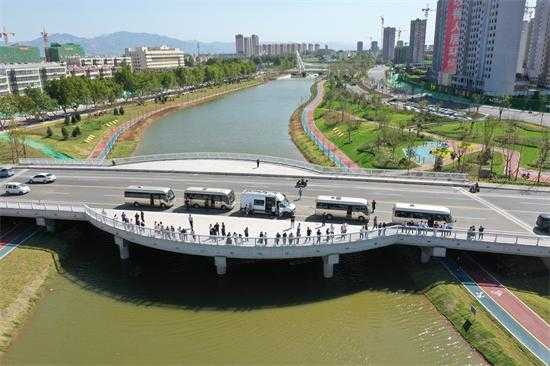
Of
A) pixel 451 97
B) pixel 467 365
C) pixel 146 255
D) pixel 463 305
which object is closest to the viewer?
pixel 467 365

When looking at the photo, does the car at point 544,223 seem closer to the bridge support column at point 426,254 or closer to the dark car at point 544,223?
the dark car at point 544,223

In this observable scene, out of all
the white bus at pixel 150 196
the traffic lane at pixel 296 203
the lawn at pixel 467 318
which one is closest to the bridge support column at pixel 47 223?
the traffic lane at pixel 296 203

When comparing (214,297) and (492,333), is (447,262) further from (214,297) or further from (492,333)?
(214,297)

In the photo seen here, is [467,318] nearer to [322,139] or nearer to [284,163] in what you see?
[284,163]

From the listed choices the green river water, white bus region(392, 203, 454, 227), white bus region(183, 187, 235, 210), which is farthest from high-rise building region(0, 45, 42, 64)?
white bus region(392, 203, 454, 227)

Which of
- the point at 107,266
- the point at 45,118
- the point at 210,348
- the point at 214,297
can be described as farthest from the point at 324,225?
the point at 45,118

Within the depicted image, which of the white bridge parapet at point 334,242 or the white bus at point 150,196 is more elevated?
the white bus at point 150,196

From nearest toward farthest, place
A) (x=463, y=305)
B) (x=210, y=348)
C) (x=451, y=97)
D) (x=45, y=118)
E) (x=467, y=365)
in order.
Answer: (x=467, y=365), (x=210, y=348), (x=463, y=305), (x=45, y=118), (x=451, y=97)
